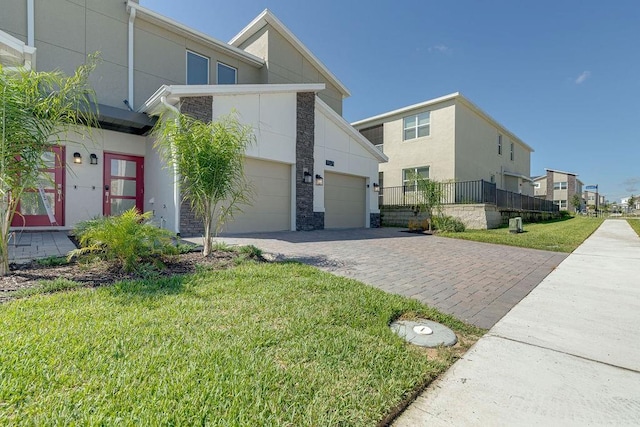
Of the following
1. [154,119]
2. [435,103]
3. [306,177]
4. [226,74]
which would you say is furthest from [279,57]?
[435,103]

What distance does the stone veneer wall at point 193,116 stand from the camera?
26.4 ft

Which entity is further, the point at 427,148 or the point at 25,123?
the point at 427,148

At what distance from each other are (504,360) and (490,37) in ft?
53.3

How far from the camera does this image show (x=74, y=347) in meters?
2.01

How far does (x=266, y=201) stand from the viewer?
1004 centimetres

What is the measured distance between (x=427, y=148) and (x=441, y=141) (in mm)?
870

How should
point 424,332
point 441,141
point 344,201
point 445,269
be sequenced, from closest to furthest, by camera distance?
point 424,332
point 445,269
point 344,201
point 441,141

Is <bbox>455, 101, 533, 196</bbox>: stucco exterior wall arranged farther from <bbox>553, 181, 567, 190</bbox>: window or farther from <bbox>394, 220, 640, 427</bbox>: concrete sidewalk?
<bbox>553, 181, 567, 190</bbox>: window

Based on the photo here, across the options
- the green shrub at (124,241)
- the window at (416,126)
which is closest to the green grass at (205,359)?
the green shrub at (124,241)

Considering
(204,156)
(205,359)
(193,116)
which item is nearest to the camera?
(205,359)

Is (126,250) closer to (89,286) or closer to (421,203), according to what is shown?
(89,286)

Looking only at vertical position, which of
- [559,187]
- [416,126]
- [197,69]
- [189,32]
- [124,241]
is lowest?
[124,241]

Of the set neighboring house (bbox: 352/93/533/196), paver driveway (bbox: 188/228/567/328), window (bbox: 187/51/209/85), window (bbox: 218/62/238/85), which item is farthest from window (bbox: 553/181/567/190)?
window (bbox: 187/51/209/85)

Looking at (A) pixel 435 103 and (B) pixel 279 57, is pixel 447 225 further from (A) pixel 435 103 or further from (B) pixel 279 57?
(B) pixel 279 57
